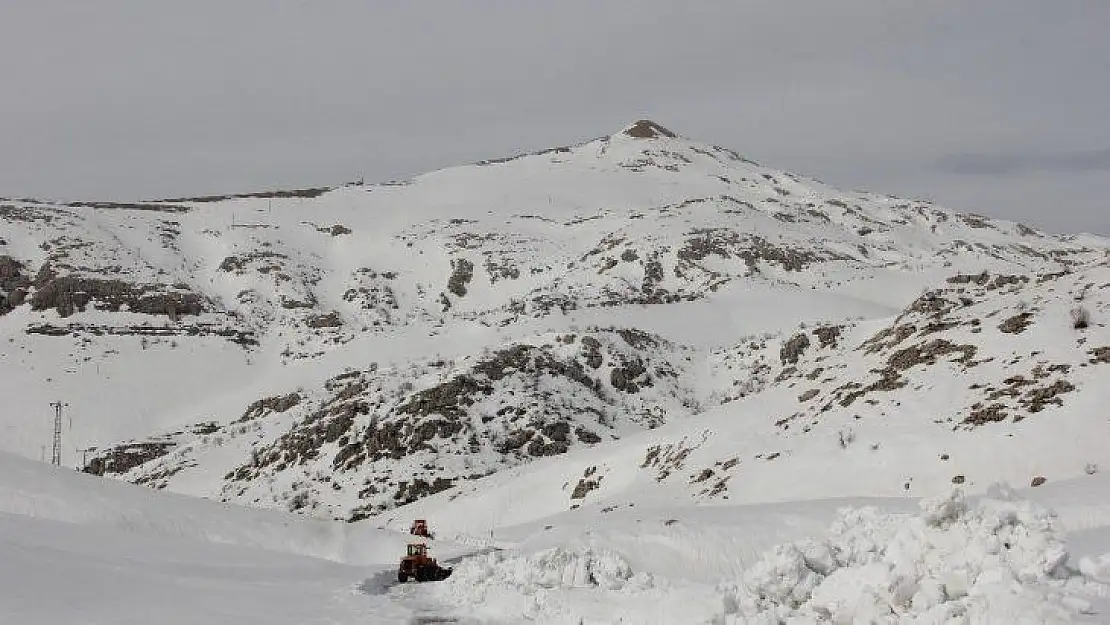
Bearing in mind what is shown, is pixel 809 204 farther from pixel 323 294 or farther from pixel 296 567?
pixel 296 567

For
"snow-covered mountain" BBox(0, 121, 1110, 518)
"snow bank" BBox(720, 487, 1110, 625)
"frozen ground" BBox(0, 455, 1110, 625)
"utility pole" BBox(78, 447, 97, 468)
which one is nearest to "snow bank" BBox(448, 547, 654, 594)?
"frozen ground" BBox(0, 455, 1110, 625)

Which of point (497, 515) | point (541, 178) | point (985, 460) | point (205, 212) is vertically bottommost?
point (497, 515)

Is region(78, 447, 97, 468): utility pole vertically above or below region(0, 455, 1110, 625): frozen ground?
below

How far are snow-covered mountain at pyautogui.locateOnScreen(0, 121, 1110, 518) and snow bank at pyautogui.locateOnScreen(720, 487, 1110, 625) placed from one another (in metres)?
10.9

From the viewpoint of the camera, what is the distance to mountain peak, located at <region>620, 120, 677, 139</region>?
167 meters

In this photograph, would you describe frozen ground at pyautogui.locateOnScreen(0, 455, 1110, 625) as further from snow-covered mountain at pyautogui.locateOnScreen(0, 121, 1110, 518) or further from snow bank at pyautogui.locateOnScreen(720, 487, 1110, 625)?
snow-covered mountain at pyautogui.locateOnScreen(0, 121, 1110, 518)

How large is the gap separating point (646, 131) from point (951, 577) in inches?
6693

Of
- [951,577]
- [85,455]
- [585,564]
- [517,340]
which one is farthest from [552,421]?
[951,577]

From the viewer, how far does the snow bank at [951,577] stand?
5.86 m

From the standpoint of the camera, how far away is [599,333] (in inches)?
1820

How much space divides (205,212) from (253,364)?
57.3 meters

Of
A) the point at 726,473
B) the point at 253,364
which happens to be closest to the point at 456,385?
the point at 726,473

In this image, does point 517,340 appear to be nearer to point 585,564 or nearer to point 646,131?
point 585,564

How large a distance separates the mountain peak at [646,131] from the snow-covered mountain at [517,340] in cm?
5363
